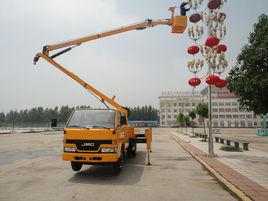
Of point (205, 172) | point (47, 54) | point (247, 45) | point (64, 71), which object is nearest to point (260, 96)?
point (247, 45)

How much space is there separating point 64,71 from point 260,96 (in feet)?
35.3

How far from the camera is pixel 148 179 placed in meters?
9.39

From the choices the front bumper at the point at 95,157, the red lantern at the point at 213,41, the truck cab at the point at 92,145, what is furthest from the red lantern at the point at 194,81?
the front bumper at the point at 95,157

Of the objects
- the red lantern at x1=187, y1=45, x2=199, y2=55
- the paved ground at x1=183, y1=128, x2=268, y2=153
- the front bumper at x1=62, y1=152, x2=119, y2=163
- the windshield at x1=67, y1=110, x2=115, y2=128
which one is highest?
the red lantern at x1=187, y1=45, x2=199, y2=55

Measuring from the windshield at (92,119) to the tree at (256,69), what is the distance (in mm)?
7084

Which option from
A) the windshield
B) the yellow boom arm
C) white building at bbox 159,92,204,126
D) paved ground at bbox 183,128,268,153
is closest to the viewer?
the windshield

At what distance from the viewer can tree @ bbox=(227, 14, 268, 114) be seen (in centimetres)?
1271

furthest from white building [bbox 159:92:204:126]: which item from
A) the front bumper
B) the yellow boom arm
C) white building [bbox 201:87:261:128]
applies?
the front bumper

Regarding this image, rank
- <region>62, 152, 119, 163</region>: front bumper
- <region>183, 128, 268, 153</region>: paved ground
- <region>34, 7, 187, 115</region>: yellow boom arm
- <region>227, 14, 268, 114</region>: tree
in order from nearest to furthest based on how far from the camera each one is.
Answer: <region>62, 152, 119, 163</region>: front bumper < <region>227, 14, 268, 114</region>: tree < <region>34, 7, 187, 115</region>: yellow boom arm < <region>183, 128, 268, 153</region>: paved ground

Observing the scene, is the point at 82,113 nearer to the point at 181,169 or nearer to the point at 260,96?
the point at 181,169

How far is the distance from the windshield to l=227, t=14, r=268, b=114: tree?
7084 millimetres

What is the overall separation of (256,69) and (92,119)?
8.11 m

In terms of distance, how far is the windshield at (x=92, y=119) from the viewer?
32.3 feet

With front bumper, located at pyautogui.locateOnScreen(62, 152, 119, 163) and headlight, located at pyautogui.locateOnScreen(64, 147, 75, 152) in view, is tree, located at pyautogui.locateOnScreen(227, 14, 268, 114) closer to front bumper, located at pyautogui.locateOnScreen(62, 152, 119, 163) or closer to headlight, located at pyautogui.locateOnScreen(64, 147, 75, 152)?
front bumper, located at pyautogui.locateOnScreen(62, 152, 119, 163)
